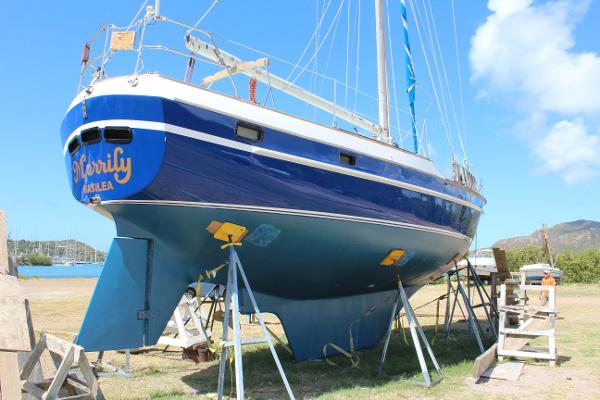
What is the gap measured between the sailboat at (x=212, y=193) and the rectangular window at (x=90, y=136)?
0.01 metres

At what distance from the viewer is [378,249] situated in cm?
717

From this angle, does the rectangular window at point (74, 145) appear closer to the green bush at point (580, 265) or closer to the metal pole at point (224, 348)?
the metal pole at point (224, 348)

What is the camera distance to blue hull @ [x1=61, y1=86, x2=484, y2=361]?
519cm

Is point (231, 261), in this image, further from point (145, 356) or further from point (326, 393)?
point (145, 356)

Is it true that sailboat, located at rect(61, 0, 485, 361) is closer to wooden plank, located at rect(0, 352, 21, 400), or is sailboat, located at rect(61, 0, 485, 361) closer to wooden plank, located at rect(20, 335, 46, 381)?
wooden plank, located at rect(20, 335, 46, 381)

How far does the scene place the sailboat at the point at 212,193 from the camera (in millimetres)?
5195

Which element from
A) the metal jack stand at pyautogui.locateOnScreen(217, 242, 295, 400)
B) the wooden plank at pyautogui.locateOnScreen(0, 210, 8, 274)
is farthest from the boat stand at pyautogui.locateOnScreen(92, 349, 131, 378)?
the wooden plank at pyautogui.locateOnScreen(0, 210, 8, 274)

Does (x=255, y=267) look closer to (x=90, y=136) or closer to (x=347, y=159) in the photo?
(x=347, y=159)

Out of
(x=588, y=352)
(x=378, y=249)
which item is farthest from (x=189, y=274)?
(x=588, y=352)

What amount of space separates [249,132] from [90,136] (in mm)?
Result: 1735

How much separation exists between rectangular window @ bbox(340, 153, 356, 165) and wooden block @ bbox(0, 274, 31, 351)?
3.96 metres

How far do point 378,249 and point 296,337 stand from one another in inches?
66.9

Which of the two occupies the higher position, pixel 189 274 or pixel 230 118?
pixel 230 118

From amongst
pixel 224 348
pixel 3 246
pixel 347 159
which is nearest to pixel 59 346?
pixel 3 246
